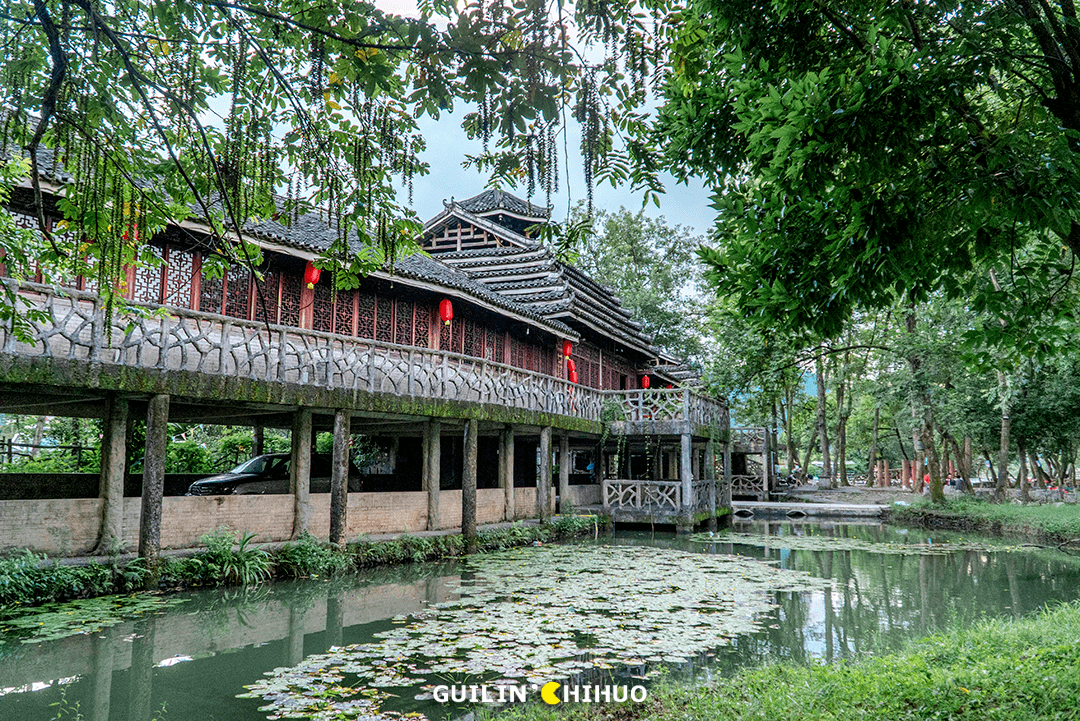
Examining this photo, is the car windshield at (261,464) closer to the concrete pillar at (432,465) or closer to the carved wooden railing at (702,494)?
the concrete pillar at (432,465)

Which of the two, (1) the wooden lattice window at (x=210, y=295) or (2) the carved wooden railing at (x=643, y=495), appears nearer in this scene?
(1) the wooden lattice window at (x=210, y=295)

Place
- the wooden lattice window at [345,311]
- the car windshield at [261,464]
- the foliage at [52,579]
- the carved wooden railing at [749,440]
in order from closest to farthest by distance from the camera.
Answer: the foliage at [52,579] < the car windshield at [261,464] < the wooden lattice window at [345,311] < the carved wooden railing at [749,440]

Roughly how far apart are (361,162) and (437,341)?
1333 centimetres

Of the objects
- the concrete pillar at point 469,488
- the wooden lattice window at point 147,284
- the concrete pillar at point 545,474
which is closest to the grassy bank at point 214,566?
the concrete pillar at point 469,488

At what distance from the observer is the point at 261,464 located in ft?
49.5

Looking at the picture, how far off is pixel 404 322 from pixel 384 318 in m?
0.64

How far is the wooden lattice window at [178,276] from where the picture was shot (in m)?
12.6

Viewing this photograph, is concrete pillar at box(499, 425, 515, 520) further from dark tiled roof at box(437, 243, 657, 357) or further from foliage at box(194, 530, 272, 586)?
foliage at box(194, 530, 272, 586)

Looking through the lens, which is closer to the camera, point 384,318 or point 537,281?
point 384,318

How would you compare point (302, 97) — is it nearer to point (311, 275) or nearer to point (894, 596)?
point (311, 275)

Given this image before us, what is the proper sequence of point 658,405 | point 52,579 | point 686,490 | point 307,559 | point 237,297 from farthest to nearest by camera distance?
point 658,405, point 686,490, point 237,297, point 307,559, point 52,579

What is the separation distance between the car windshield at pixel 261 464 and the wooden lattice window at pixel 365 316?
3267 millimetres

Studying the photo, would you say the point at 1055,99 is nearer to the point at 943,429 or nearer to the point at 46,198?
the point at 46,198

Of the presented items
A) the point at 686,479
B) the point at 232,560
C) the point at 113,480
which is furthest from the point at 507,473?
the point at 113,480
